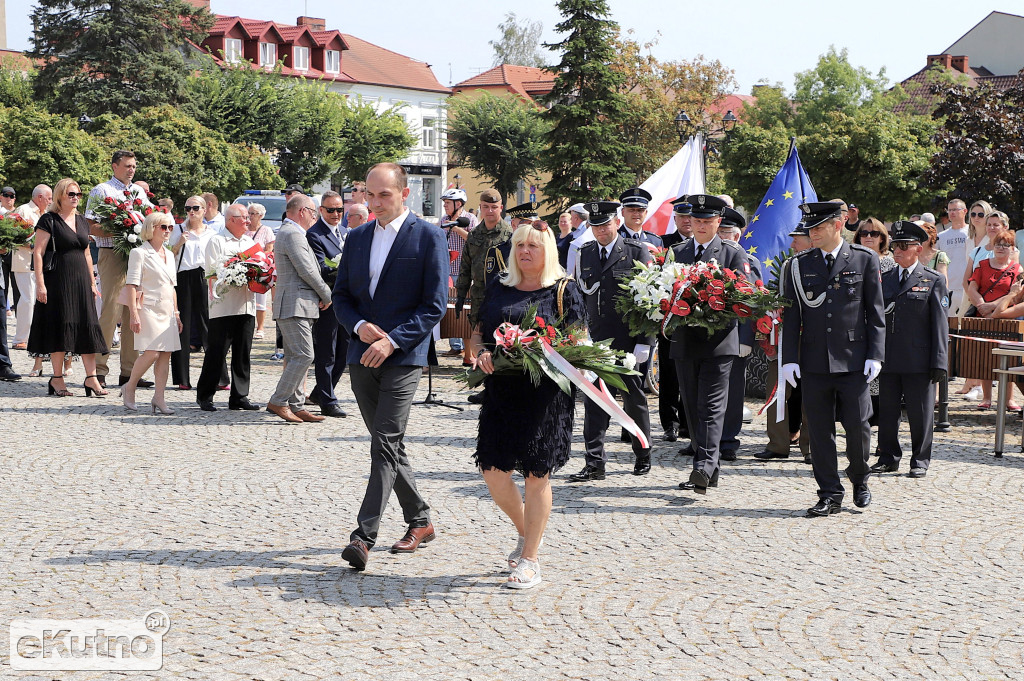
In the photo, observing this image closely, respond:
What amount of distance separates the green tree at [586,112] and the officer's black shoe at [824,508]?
41319 mm

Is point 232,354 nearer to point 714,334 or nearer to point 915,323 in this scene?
point 714,334

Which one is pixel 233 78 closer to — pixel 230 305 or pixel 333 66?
pixel 333 66

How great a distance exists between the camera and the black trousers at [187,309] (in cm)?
1271

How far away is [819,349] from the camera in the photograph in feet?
24.6

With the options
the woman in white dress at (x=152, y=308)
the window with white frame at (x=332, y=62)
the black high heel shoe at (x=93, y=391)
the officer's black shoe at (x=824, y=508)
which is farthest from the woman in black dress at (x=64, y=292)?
the window with white frame at (x=332, y=62)

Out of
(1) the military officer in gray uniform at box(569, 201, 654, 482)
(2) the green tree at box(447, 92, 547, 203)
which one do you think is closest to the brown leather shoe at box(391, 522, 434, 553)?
(1) the military officer in gray uniform at box(569, 201, 654, 482)

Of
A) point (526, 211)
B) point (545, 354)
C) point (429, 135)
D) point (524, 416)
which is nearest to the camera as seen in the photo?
point (545, 354)

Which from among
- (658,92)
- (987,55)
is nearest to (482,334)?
(658,92)

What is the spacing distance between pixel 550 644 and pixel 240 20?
77.0 metres

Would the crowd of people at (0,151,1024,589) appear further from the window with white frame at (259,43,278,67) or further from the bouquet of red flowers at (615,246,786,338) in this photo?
the window with white frame at (259,43,278,67)

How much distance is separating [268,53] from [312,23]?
6865 millimetres

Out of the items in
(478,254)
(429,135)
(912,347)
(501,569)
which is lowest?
(501,569)

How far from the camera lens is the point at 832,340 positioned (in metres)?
7.46

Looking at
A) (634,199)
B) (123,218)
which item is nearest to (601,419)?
(634,199)
